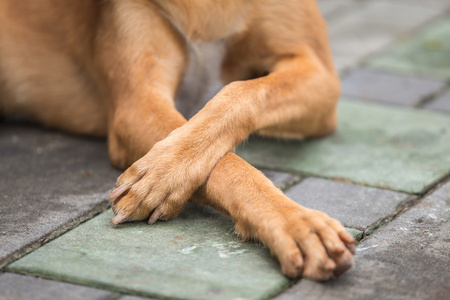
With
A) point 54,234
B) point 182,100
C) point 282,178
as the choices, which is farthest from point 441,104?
point 54,234

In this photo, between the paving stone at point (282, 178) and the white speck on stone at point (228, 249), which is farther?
the paving stone at point (282, 178)

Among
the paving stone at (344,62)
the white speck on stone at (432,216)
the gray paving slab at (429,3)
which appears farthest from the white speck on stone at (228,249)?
the gray paving slab at (429,3)

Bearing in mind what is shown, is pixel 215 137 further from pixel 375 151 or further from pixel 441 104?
pixel 441 104

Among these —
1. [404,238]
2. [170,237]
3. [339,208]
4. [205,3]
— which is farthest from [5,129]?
[404,238]

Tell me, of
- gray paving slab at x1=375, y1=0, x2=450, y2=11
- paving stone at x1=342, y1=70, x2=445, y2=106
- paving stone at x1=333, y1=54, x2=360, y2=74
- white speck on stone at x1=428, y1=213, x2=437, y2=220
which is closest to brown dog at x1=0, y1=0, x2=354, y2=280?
white speck on stone at x1=428, y1=213, x2=437, y2=220

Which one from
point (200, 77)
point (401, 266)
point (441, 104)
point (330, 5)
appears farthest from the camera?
point (330, 5)

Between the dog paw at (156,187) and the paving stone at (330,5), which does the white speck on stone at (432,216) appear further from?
the paving stone at (330,5)

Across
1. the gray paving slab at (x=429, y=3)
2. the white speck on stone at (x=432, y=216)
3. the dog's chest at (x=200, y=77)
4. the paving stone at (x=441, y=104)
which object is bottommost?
the paving stone at (x=441, y=104)
